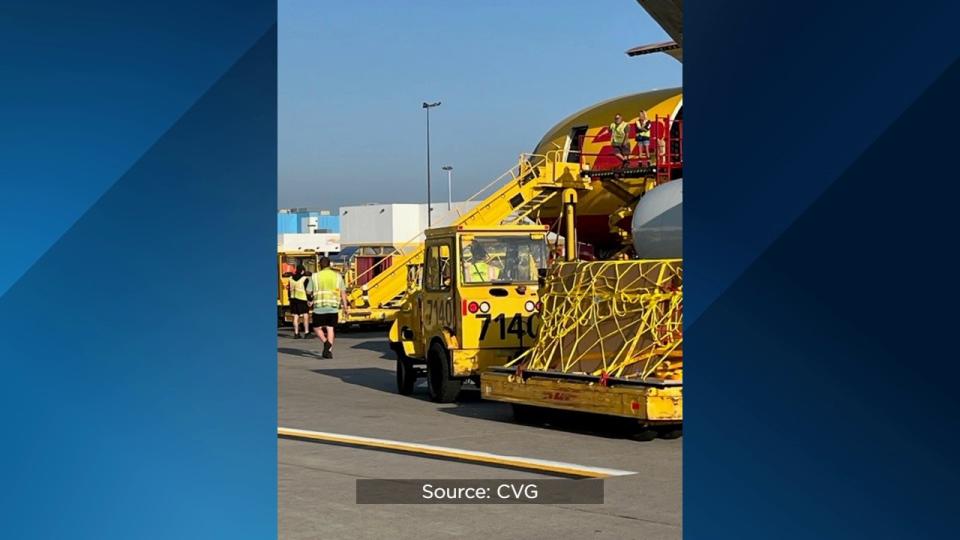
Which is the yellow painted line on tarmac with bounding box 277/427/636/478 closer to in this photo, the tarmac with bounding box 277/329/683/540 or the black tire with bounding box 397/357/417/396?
the tarmac with bounding box 277/329/683/540

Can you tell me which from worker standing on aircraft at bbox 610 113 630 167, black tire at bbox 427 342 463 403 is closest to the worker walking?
worker standing on aircraft at bbox 610 113 630 167

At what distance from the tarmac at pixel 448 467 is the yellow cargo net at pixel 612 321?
28.8 inches

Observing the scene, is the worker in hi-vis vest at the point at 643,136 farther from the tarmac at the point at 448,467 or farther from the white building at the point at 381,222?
the white building at the point at 381,222

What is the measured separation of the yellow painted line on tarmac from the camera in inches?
406

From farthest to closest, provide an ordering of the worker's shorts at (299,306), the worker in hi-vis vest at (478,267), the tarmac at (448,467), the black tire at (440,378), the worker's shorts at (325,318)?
1. the worker's shorts at (299,306)
2. the worker's shorts at (325,318)
3. the worker in hi-vis vest at (478,267)
4. the black tire at (440,378)
5. the tarmac at (448,467)

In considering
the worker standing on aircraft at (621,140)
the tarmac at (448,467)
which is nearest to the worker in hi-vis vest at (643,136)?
the worker standing on aircraft at (621,140)

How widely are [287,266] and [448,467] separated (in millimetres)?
30090

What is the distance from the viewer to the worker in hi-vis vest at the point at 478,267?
16.1 metres

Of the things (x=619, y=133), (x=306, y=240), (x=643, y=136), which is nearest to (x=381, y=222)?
(x=306, y=240)

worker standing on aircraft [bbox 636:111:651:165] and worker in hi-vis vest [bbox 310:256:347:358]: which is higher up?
worker standing on aircraft [bbox 636:111:651:165]

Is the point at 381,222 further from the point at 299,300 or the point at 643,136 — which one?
the point at 643,136

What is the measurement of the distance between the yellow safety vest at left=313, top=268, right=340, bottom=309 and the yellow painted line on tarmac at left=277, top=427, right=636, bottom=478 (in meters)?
9.74

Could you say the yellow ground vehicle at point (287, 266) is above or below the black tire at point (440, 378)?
above
